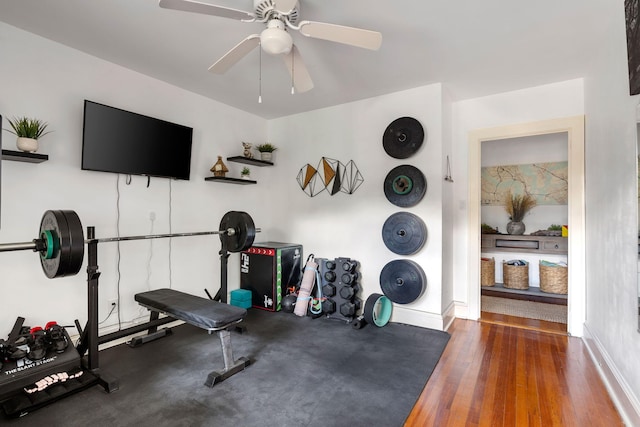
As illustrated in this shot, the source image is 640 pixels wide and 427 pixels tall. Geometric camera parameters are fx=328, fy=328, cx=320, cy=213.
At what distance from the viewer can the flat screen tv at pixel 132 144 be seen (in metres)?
2.83

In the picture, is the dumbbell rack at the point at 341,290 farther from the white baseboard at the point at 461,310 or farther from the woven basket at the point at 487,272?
the woven basket at the point at 487,272

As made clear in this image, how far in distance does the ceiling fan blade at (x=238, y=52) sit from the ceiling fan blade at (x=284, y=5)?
0.77ft

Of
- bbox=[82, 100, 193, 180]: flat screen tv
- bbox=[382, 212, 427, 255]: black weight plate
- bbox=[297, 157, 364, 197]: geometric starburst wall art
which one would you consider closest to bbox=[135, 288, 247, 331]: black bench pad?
bbox=[82, 100, 193, 180]: flat screen tv

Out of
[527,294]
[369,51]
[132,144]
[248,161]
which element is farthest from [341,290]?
[527,294]

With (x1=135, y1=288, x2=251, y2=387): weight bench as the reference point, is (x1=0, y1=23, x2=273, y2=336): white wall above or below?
above

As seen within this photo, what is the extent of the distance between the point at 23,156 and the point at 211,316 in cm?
181

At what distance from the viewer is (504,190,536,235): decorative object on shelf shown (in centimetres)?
509

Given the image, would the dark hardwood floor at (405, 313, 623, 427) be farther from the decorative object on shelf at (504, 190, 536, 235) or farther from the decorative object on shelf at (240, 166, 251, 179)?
the decorative object on shelf at (240, 166, 251, 179)

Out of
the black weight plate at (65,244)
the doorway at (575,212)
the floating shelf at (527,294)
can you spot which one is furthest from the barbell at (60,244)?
the floating shelf at (527,294)

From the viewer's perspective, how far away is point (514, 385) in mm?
2369

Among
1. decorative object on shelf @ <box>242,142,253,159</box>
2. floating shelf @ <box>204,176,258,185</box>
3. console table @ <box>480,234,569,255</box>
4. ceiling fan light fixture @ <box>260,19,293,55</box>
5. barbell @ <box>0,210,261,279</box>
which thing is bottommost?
console table @ <box>480,234,569,255</box>

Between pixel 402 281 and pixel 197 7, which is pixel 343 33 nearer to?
pixel 197 7

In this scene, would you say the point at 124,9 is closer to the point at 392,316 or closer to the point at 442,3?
the point at 442,3

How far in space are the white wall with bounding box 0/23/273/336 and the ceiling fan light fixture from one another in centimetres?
191
